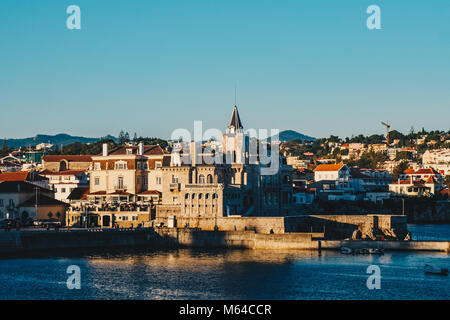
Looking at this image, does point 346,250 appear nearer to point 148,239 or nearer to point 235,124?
point 148,239

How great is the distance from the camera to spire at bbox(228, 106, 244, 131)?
360 feet

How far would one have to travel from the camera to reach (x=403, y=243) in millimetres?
88938

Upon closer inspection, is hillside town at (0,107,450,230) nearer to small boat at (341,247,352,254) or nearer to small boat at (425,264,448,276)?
small boat at (341,247,352,254)

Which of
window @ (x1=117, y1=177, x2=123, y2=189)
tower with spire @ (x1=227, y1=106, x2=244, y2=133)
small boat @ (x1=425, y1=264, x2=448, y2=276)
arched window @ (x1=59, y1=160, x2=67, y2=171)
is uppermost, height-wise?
tower with spire @ (x1=227, y1=106, x2=244, y2=133)

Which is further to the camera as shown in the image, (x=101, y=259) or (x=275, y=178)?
(x=275, y=178)

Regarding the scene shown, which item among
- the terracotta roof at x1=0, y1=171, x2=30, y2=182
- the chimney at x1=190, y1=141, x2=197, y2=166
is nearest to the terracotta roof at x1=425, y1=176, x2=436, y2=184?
the chimney at x1=190, y1=141, x2=197, y2=166

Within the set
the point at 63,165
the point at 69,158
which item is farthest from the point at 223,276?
the point at 63,165

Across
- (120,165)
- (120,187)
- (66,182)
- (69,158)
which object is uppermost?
(69,158)

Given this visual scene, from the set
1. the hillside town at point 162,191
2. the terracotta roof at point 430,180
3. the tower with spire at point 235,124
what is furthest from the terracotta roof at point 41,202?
the terracotta roof at point 430,180

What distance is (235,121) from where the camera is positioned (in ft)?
362

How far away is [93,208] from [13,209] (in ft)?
36.8
